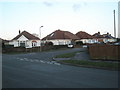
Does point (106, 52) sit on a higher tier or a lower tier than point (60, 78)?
higher

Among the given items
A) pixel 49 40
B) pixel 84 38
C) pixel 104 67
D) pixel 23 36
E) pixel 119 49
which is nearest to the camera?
pixel 104 67

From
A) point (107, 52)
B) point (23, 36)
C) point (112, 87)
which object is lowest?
point (112, 87)

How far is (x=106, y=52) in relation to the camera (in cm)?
1490

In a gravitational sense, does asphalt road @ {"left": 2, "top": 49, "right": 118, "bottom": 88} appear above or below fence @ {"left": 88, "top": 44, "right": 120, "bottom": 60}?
below

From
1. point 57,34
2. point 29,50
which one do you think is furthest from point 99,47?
Result: point 57,34

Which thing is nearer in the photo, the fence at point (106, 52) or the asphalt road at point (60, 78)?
the asphalt road at point (60, 78)

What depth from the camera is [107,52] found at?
14.8 metres

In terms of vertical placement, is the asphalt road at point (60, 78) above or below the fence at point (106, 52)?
below

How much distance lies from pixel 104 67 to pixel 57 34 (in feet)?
140

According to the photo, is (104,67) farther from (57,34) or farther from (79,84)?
(57,34)

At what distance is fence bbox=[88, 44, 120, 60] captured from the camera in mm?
14272

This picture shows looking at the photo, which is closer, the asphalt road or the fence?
the asphalt road

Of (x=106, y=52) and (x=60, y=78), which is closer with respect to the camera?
(x=60, y=78)

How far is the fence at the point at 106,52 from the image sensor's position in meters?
14.3
